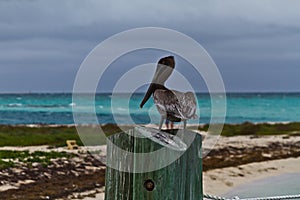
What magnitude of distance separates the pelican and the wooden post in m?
0.11

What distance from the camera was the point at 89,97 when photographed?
1562 mm

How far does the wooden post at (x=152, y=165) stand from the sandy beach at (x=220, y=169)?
9892mm

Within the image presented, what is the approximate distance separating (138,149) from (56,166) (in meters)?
14.3

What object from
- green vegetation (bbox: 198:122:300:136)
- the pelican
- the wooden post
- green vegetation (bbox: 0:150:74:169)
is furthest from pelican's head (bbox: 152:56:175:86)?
green vegetation (bbox: 198:122:300:136)

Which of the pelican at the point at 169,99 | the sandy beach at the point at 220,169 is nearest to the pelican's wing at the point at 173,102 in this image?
the pelican at the point at 169,99

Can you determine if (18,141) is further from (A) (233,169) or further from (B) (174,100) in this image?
(B) (174,100)

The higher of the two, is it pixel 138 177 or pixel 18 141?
pixel 18 141

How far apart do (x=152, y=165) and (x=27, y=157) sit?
52.5ft

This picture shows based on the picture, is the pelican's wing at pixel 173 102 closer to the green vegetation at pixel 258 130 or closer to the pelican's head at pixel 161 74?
the pelican's head at pixel 161 74

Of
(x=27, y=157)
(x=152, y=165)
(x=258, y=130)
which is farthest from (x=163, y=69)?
(x=258, y=130)

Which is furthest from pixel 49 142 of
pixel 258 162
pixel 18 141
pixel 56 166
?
pixel 258 162

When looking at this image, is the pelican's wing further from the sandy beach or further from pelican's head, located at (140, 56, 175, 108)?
the sandy beach

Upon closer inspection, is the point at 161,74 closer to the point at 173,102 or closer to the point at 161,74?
the point at 161,74

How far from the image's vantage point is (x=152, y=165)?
173cm
